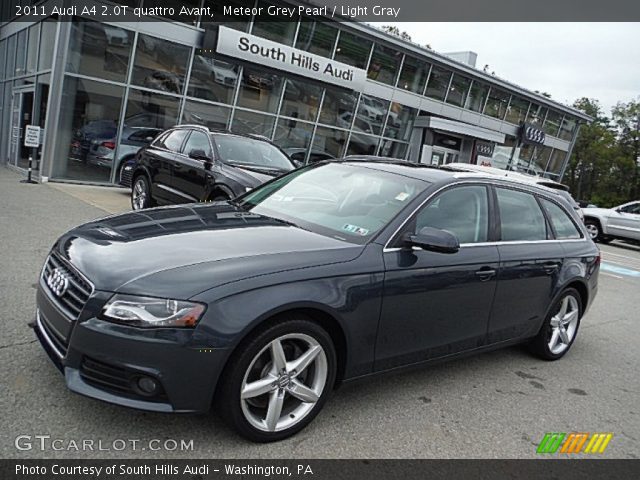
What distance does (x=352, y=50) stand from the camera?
1867cm

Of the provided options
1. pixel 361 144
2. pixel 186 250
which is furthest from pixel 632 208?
pixel 186 250

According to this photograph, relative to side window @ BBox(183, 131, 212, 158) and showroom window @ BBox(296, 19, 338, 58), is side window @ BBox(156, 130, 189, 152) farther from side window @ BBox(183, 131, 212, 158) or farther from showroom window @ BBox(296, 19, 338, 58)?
showroom window @ BBox(296, 19, 338, 58)

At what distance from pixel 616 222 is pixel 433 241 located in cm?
1700

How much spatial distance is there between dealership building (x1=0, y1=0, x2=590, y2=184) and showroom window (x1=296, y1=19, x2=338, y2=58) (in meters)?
A: 0.05

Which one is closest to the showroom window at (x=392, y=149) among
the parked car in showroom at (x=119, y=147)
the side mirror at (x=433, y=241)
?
the parked car in showroom at (x=119, y=147)

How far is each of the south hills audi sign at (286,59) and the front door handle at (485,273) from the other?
1287cm

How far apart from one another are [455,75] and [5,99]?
1742 centimetres

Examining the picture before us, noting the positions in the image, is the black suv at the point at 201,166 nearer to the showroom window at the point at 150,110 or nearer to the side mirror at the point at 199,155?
the side mirror at the point at 199,155

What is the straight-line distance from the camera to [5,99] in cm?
1717

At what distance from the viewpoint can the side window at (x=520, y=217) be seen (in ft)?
13.7

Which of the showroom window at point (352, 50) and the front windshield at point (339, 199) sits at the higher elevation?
the showroom window at point (352, 50)

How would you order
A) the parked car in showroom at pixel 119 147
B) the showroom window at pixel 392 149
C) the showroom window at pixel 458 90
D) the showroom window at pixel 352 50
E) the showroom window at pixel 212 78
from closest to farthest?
1. the parked car in showroom at pixel 119 147
2. the showroom window at pixel 212 78
3. the showroom window at pixel 352 50
4. the showroom window at pixel 392 149
5. the showroom window at pixel 458 90

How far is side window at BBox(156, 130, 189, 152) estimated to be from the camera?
27.6 ft

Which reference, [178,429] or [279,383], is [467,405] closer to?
[279,383]
